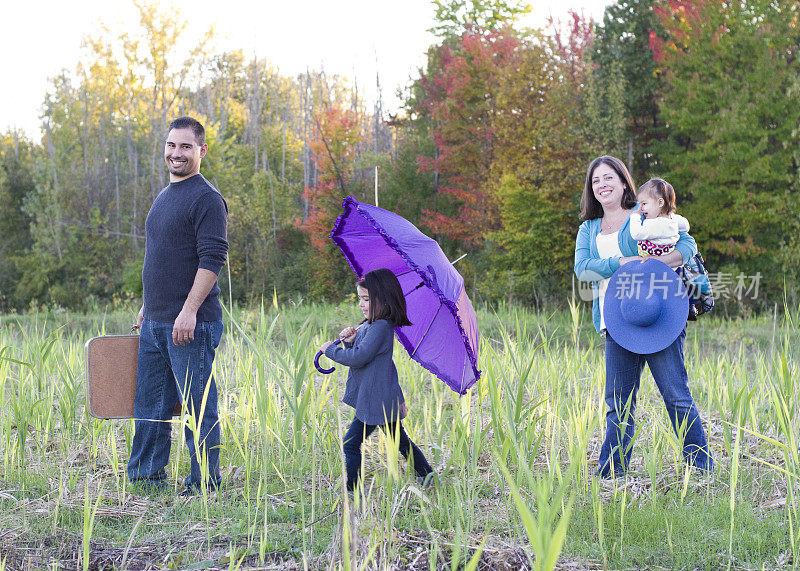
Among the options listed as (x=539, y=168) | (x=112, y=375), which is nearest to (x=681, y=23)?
(x=539, y=168)

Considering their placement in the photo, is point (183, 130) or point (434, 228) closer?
point (183, 130)

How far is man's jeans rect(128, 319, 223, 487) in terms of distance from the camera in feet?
9.98

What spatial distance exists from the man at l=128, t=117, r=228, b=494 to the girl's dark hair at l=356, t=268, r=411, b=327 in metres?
0.69

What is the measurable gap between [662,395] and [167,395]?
234 cm

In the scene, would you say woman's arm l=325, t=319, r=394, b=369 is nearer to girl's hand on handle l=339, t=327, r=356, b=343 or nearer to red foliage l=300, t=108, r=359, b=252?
girl's hand on handle l=339, t=327, r=356, b=343

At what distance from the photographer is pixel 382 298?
9.57 ft

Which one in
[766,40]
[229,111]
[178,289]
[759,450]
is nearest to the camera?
[178,289]

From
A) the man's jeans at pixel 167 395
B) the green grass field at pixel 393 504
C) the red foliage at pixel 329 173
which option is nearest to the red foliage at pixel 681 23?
the red foliage at pixel 329 173

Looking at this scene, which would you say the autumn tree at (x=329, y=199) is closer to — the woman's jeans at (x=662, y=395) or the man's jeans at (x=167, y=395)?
the man's jeans at (x=167, y=395)

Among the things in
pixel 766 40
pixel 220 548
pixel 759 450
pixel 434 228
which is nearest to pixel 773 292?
pixel 766 40

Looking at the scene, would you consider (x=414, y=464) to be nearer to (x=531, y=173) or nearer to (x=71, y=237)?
(x=531, y=173)

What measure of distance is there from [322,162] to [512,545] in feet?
53.8

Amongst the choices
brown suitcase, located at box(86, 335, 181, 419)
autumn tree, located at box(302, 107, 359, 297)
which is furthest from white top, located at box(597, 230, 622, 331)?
autumn tree, located at box(302, 107, 359, 297)

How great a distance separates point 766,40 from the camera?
13.0 meters
